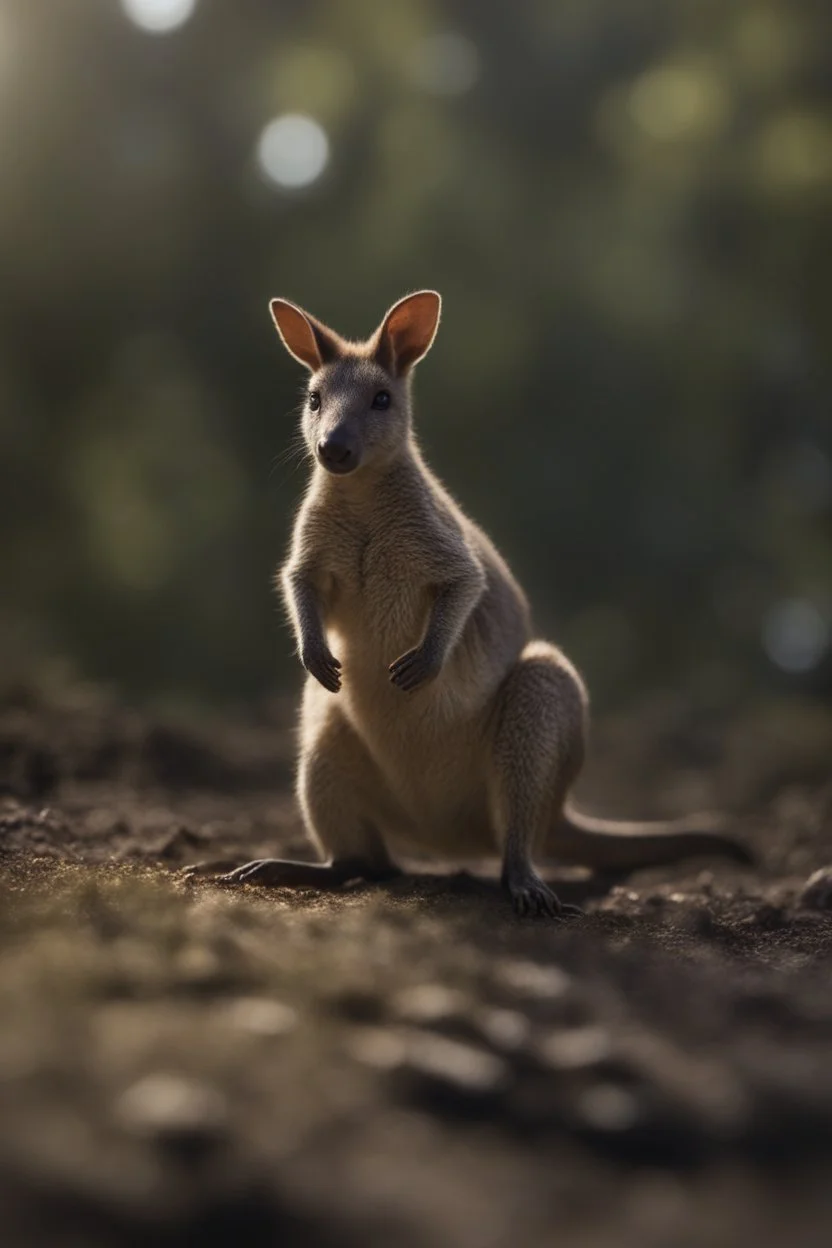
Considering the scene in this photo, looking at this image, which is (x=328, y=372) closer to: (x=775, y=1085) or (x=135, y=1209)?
(x=775, y=1085)

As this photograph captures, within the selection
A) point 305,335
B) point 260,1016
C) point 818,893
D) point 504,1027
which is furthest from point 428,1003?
point 305,335

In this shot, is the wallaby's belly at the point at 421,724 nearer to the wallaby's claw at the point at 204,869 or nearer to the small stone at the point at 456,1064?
the wallaby's claw at the point at 204,869

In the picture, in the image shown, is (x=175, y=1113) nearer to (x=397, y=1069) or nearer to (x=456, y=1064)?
(x=397, y=1069)

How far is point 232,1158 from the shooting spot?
2.24 metres

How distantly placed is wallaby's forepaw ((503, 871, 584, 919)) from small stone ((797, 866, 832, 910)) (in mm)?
1004

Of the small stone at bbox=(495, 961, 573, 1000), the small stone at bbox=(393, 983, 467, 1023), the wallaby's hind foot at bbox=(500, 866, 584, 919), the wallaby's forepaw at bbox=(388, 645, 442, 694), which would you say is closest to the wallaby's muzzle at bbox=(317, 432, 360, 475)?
the wallaby's forepaw at bbox=(388, 645, 442, 694)

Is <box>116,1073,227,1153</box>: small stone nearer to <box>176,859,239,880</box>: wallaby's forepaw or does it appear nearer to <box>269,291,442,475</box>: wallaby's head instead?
<box>176,859,239,880</box>: wallaby's forepaw

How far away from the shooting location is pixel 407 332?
19.2ft

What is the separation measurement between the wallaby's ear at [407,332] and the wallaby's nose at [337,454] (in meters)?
0.74

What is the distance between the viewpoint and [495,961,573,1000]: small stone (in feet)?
10.8

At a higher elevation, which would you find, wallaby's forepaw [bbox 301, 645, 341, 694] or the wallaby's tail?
wallaby's forepaw [bbox 301, 645, 341, 694]

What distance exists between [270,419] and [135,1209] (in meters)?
11.1

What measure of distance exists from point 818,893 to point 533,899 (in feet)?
4.26

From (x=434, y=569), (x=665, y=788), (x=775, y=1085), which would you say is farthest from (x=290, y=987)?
(x=665, y=788)
